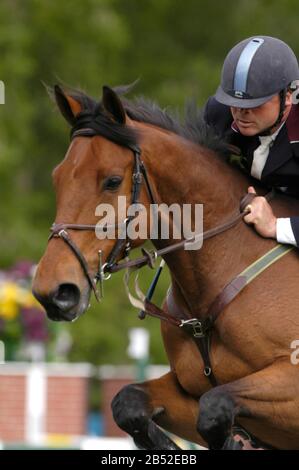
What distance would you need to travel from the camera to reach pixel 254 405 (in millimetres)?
5230

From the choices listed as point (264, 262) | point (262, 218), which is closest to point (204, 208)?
point (262, 218)

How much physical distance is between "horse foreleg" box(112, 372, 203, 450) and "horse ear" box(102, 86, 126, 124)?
55.2 inches

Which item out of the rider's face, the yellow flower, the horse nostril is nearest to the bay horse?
the horse nostril

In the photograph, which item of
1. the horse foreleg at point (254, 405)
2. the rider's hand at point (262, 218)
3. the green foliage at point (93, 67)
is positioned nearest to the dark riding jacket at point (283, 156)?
the rider's hand at point (262, 218)

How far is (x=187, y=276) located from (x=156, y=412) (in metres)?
0.74

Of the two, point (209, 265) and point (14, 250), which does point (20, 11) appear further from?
point (209, 265)

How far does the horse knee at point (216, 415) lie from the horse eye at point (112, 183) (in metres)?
1.02

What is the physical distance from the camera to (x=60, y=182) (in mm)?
5125

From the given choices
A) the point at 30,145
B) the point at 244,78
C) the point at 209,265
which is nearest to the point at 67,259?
the point at 209,265

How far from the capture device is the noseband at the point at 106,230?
501 cm

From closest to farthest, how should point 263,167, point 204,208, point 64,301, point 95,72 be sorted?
point 64,301 < point 204,208 < point 263,167 < point 95,72

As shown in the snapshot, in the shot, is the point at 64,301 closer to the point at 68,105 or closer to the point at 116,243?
the point at 116,243

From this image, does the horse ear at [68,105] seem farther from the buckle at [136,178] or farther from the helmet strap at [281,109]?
the helmet strap at [281,109]

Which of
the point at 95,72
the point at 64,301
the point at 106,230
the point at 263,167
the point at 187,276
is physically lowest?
the point at 64,301
